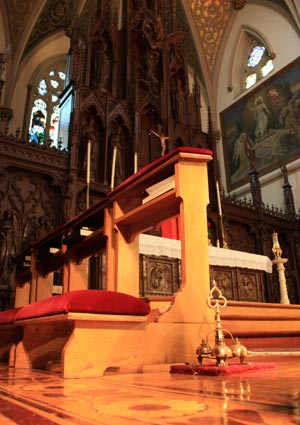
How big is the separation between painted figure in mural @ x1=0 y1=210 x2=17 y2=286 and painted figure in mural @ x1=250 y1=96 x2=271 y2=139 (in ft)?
26.6

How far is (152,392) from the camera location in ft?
3.66

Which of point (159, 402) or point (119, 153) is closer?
point (159, 402)

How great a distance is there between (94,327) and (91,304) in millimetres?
117

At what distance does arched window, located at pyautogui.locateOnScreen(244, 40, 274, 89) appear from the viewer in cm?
1185

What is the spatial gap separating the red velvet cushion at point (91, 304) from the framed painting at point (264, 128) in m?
8.10

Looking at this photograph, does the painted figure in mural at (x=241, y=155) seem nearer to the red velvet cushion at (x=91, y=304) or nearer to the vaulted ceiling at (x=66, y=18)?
the vaulted ceiling at (x=66, y=18)

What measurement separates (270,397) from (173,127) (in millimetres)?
7430

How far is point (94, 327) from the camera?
1.77 metres

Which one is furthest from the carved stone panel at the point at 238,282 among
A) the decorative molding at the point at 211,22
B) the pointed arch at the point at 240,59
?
the decorative molding at the point at 211,22

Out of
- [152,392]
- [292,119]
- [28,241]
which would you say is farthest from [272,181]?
[152,392]

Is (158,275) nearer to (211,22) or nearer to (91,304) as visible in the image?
(91,304)

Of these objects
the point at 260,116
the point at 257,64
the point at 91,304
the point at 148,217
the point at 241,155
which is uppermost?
the point at 257,64

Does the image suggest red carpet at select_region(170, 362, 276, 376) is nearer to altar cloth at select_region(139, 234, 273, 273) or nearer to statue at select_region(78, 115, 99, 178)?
altar cloth at select_region(139, 234, 273, 273)

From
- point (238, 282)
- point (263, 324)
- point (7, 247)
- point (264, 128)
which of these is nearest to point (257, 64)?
point (264, 128)
